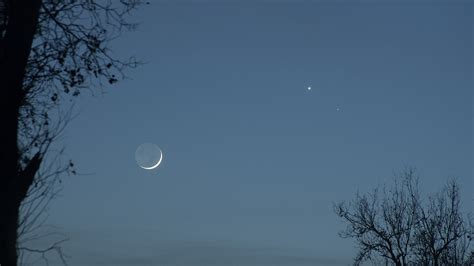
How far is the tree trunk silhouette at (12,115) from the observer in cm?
648

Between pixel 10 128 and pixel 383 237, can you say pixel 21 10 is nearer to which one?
pixel 10 128

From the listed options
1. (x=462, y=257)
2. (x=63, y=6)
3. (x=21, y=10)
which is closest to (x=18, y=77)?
(x=21, y=10)

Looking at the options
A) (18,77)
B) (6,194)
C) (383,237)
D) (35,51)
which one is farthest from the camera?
(383,237)

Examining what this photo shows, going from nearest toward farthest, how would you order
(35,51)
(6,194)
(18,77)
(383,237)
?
(6,194) < (18,77) < (35,51) < (383,237)

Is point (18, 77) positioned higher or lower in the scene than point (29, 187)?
higher

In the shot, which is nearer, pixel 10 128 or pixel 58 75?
pixel 10 128

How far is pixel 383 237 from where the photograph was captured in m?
29.2

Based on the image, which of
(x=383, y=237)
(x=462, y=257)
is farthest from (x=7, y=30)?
(x=462, y=257)

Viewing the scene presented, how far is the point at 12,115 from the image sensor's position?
6.77m

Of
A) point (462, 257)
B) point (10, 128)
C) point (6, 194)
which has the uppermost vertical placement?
point (462, 257)

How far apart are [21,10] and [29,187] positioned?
2.00 metres

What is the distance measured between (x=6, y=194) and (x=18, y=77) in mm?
1299

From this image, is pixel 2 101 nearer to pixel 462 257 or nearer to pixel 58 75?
pixel 58 75

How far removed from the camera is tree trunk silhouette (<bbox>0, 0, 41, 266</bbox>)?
6477 millimetres
